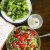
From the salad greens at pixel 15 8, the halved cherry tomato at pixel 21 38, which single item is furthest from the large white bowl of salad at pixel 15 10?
the halved cherry tomato at pixel 21 38

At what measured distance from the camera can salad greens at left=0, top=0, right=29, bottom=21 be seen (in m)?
1.72

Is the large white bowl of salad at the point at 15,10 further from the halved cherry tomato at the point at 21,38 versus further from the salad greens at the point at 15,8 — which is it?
the halved cherry tomato at the point at 21,38

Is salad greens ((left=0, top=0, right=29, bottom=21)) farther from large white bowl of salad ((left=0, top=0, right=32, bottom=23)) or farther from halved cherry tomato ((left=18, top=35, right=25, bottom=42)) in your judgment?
halved cherry tomato ((left=18, top=35, right=25, bottom=42))

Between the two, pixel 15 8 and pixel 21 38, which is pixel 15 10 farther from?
pixel 21 38

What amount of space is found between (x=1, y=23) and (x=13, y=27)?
3.4 inches

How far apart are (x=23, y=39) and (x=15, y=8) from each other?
0.69 feet

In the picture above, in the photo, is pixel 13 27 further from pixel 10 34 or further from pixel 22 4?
pixel 22 4

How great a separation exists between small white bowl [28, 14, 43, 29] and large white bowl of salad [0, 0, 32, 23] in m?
0.06

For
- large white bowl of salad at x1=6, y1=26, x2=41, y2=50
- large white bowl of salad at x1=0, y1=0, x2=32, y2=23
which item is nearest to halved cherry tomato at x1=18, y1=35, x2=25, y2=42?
large white bowl of salad at x1=6, y1=26, x2=41, y2=50

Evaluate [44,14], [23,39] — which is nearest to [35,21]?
[44,14]

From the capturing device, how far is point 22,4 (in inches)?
68.3

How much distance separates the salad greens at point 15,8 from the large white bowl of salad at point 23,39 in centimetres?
9

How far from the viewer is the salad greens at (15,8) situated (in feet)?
5.63

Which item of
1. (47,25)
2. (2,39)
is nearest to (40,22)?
(47,25)
